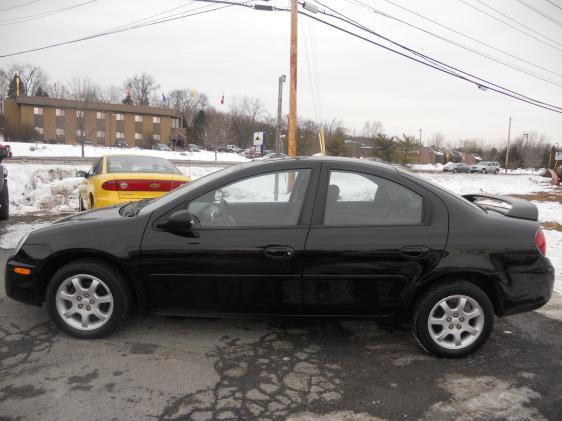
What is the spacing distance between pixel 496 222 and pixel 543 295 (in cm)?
69

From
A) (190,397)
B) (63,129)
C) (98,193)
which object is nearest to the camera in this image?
(190,397)

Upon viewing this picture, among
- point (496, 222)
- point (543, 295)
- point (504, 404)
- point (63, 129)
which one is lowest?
point (504, 404)

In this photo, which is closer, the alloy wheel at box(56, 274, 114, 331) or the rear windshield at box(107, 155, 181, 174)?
the alloy wheel at box(56, 274, 114, 331)

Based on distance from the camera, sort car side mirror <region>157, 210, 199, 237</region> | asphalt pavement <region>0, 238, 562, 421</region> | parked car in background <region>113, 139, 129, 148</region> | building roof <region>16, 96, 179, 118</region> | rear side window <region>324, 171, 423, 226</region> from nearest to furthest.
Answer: asphalt pavement <region>0, 238, 562, 421</region>
car side mirror <region>157, 210, 199, 237</region>
rear side window <region>324, 171, 423, 226</region>
building roof <region>16, 96, 179, 118</region>
parked car in background <region>113, 139, 129, 148</region>

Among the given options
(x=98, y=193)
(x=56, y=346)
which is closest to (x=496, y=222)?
(x=56, y=346)

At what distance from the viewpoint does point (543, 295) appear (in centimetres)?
348

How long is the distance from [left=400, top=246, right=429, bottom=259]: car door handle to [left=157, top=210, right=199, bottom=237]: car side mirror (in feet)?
5.23

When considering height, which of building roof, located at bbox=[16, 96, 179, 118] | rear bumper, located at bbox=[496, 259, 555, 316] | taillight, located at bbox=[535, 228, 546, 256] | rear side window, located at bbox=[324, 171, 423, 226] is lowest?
rear bumper, located at bbox=[496, 259, 555, 316]

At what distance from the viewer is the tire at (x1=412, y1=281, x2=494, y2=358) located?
→ 338 cm

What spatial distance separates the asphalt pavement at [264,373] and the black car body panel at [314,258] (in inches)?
14.2

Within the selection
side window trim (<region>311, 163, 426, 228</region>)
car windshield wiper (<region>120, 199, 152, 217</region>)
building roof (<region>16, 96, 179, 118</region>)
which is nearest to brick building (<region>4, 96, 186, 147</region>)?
building roof (<region>16, 96, 179, 118</region>)

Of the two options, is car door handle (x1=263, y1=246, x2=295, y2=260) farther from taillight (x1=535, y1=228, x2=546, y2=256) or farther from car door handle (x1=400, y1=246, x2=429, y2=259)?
taillight (x1=535, y1=228, x2=546, y2=256)

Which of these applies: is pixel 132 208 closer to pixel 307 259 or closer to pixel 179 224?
pixel 179 224

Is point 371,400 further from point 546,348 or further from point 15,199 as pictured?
point 15,199
